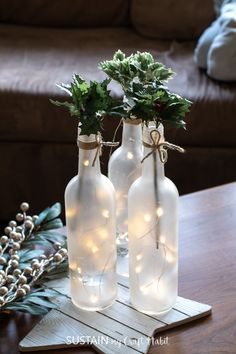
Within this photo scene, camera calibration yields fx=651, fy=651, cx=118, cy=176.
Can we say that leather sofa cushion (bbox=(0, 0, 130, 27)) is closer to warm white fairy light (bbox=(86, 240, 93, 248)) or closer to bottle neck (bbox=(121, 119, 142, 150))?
bottle neck (bbox=(121, 119, 142, 150))

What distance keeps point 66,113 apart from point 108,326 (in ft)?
3.27

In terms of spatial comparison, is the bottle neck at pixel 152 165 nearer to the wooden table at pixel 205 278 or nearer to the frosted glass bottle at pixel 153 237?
the frosted glass bottle at pixel 153 237

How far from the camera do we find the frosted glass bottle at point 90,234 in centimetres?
101

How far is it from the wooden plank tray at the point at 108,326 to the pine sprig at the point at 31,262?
4cm

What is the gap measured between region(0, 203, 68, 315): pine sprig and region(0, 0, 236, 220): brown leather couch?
1.64 ft

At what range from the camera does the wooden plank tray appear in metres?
1.00

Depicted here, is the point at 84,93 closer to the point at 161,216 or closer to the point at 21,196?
the point at 161,216

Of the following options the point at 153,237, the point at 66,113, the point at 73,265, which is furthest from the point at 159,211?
the point at 66,113

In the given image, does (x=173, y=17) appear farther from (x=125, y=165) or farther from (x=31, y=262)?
Answer: (x=31, y=262)

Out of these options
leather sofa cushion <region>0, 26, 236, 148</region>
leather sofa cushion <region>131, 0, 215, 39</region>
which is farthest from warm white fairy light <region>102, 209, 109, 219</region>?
leather sofa cushion <region>131, 0, 215, 39</region>

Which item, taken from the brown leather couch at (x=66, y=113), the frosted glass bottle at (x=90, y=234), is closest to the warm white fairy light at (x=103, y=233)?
the frosted glass bottle at (x=90, y=234)

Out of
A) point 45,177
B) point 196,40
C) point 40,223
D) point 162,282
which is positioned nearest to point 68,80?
point 45,177

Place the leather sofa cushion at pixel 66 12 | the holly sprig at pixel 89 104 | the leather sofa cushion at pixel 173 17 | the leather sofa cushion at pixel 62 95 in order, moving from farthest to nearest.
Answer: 1. the leather sofa cushion at pixel 66 12
2. the leather sofa cushion at pixel 173 17
3. the leather sofa cushion at pixel 62 95
4. the holly sprig at pixel 89 104

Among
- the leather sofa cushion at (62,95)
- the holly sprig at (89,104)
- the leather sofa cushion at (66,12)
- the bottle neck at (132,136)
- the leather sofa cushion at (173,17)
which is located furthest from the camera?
the leather sofa cushion at (66,12)
